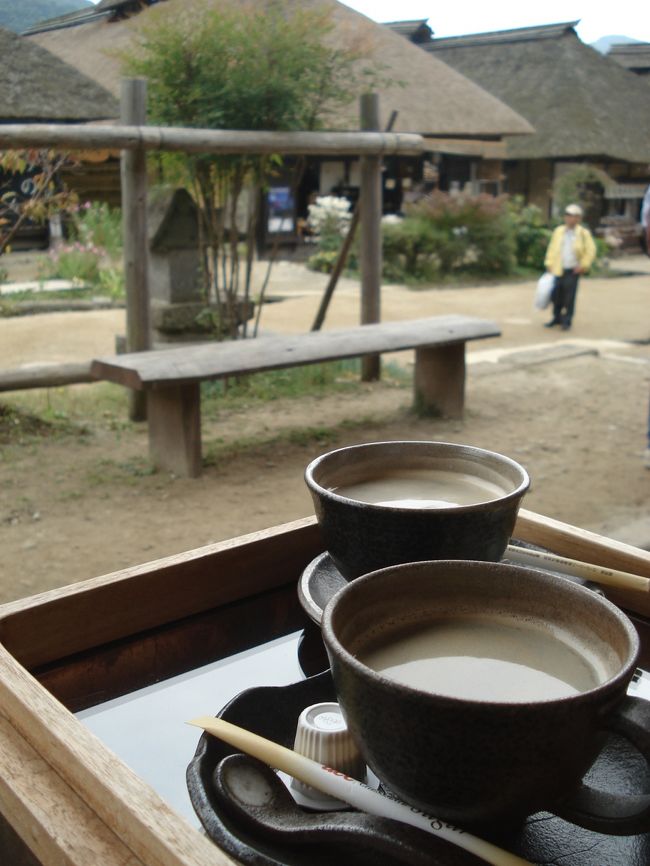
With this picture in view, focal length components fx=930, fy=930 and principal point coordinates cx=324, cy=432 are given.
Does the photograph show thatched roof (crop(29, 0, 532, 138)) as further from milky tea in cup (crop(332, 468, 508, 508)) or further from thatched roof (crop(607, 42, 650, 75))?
milky tea in cup (crop(332, 468, 508, 508))

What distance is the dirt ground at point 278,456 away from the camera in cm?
354

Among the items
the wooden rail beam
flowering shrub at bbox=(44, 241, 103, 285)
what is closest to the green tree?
the wooden rail beam

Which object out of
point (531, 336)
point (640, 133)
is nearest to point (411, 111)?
point (640, 133)

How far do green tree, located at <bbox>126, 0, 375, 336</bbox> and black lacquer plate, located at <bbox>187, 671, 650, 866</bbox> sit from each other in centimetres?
489

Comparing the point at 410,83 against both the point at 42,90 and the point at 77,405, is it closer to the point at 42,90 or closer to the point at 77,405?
the point at 42,90

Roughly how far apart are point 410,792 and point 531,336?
28.7 feet

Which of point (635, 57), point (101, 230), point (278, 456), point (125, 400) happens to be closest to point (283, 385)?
point (125, 400)

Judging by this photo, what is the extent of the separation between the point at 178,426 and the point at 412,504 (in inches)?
129

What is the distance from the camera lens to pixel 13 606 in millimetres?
962

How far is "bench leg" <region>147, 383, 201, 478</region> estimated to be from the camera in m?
4.17

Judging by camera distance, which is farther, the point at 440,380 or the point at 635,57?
the point at 635,57

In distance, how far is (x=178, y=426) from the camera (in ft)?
13.7

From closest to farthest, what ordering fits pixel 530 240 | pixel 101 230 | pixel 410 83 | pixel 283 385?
pixel 283 385 → pixel 101 230 → pixel 530 240 → pixel 410 83

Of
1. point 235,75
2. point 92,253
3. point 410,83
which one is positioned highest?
point 410,83
